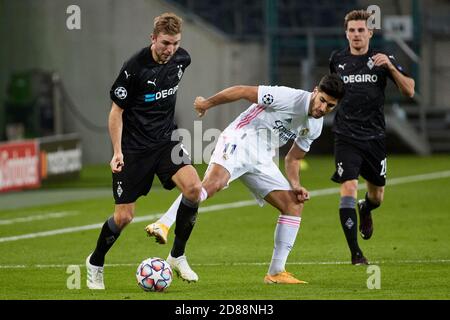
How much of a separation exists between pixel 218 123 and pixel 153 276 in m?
21.0

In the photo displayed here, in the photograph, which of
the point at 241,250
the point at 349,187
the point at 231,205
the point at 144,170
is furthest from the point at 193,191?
the point at 231,205

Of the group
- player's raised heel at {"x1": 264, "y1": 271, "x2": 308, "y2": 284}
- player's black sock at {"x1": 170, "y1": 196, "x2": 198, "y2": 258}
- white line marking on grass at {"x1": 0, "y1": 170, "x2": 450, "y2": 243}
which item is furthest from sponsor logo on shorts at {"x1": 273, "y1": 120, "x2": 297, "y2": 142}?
white line marking on grass at {"x1": 0, "y1": 170, "x2": 450, "y2": 243}

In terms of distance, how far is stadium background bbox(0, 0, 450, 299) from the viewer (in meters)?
12.5

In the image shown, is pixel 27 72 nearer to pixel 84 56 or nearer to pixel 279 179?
pixel 84 56

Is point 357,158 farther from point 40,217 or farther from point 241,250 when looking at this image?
point 40,217

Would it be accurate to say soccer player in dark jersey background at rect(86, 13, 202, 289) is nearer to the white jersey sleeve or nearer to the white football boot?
the white football boot

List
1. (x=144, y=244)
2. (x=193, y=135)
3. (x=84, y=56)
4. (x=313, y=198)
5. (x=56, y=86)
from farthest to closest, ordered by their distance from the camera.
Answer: (x=193, y=135) → (x=84, y=56) → (x=56, y=86) → (x=313, y=198) → (x=144, y=244)

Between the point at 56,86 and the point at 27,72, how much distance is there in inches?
63.2

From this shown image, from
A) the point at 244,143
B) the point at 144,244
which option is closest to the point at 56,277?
the point at 244,143

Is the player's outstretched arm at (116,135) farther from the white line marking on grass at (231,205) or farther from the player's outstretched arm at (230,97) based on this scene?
the white line marking on grass at (231,205)

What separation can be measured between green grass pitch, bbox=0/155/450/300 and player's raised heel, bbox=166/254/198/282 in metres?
0.06

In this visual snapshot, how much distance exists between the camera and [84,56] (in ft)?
91.5

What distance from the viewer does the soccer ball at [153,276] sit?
10125mm

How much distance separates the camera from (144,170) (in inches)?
426
